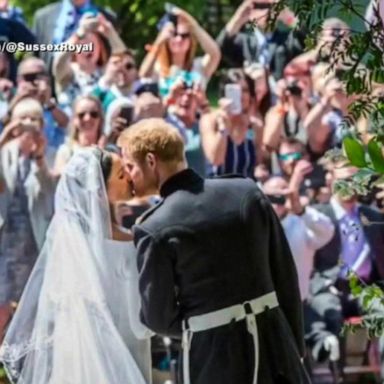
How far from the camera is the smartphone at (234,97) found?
9.23 m

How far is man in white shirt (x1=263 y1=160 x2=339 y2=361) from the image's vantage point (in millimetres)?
8359

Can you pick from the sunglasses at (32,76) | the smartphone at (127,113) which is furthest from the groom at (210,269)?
the sunglasses at (32,76)

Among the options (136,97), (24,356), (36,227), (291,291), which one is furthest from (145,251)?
(136,97)

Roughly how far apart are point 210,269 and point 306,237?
149 inches

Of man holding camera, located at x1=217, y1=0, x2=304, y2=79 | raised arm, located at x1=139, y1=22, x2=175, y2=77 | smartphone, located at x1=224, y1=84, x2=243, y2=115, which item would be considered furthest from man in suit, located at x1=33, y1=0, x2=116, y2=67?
smartphone, located at x1=224, y1=84, x2=243, y2=115

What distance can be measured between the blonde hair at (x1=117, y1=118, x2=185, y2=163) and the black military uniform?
0.10m

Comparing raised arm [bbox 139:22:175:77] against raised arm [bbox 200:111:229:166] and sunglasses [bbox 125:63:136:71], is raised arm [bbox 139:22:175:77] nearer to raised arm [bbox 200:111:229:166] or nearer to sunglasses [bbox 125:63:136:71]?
sunglasses [bbox 125:63:136:71]

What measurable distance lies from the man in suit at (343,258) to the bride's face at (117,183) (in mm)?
2828

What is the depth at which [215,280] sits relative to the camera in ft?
15.5

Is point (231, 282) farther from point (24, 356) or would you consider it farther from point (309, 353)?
point (309, 353)

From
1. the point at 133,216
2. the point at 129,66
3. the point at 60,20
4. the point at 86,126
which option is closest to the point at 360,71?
the point at 133,216
